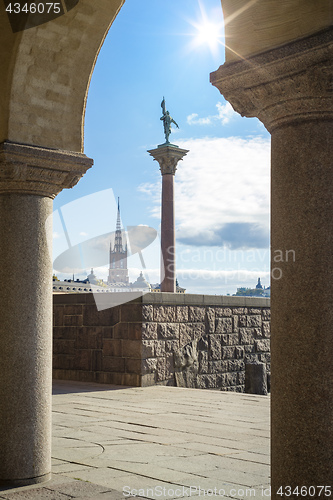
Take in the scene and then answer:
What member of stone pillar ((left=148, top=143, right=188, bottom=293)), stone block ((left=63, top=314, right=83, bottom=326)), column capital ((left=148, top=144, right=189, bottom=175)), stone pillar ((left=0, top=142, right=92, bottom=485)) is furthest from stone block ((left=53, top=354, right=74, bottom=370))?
column capital ((left=148, top=144, right=189, bottom=175))

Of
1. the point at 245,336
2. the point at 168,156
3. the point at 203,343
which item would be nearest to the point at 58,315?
the point at 203,343

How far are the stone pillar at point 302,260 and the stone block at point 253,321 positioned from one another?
324 inches

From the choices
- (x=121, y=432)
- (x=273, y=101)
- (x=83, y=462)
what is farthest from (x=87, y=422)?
(x=273, y=101)

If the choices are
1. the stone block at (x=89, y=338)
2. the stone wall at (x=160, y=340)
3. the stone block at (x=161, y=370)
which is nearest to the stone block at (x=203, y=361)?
the stone wall at (x=160, y=340)

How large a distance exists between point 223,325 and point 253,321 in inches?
35.2

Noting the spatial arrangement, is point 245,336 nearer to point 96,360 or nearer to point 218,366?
point 218,366

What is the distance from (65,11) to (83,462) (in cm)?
312

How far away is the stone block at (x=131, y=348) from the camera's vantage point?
8867mm

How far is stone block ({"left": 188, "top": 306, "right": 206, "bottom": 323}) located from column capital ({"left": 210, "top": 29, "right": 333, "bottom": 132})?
23.1 feet

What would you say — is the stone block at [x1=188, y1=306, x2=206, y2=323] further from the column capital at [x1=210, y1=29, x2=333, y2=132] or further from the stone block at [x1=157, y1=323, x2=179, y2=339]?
the column capital at [x1=210, y1=29, x2=333, y2=132]

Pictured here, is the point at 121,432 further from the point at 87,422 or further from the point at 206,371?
→ the point at 206,371

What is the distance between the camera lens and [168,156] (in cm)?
1756

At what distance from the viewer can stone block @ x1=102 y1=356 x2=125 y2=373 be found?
9.15m

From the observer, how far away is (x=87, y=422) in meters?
6.00
